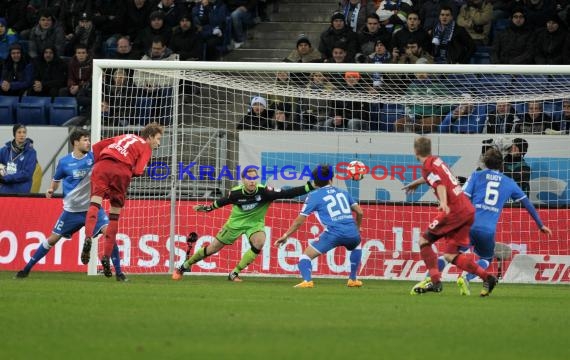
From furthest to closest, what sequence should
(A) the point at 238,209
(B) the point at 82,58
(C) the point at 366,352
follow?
(B) the point at 82,58 → (A) the point at 238,209 → (C) the point at 366,352

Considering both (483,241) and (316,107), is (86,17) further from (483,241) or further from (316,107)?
(483,241)

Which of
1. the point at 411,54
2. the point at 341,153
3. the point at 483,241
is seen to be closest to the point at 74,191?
the point at 341,153

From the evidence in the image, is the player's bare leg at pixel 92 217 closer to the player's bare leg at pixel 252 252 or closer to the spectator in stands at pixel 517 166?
the player's bare leg at pixel 252 252

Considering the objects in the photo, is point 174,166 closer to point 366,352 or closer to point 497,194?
point 497,194

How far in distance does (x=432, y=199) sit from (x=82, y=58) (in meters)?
7.80

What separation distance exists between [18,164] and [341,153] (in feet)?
17.3

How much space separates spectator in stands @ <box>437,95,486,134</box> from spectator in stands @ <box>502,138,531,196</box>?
0.65 metres

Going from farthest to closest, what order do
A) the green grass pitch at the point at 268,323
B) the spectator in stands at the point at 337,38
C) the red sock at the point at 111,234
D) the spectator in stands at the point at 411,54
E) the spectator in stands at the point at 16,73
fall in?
the spectator in stands at the point at 16,73, the spectator in stands at the point at 337,38, the spectator in stands at the point at 411,54, the red sock at the point at 111,234, the green grass pitch at the point at 268,323

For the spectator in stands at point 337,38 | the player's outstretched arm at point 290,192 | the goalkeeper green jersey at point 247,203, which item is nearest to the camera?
the player's outstretched arm at point 290,192

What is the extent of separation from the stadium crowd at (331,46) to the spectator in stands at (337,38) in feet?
0.07

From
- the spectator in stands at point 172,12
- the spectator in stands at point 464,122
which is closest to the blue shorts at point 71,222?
the spectator in stands at point 464,122

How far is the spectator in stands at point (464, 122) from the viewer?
19.4 metres

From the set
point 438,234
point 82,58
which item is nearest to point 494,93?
point 438,234

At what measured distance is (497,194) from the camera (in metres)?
14.6
